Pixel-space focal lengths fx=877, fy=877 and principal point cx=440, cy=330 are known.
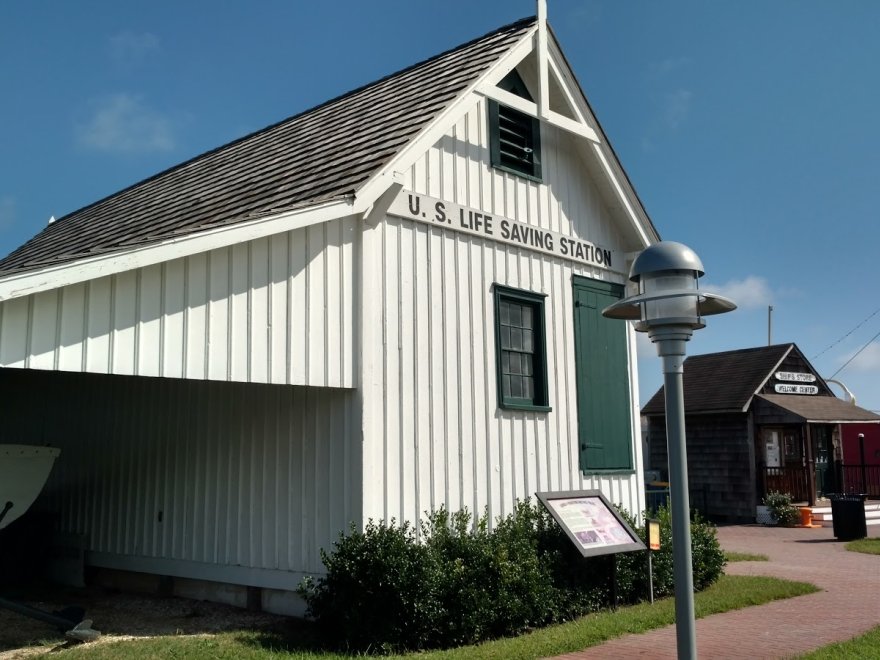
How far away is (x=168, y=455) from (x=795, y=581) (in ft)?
27.4

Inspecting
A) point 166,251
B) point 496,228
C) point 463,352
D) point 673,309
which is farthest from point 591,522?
point 166,251

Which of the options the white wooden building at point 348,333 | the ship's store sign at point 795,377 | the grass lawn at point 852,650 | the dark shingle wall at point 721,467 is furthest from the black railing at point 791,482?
the grass lawn at point 852,650

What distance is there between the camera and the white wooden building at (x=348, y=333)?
7582 mm

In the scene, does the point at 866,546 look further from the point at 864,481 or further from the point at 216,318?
the point at 216,318

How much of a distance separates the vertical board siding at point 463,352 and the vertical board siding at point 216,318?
438mm

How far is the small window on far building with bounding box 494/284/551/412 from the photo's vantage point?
34.7ft

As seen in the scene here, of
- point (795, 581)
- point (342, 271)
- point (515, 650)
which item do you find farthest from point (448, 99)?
point (795, 581)

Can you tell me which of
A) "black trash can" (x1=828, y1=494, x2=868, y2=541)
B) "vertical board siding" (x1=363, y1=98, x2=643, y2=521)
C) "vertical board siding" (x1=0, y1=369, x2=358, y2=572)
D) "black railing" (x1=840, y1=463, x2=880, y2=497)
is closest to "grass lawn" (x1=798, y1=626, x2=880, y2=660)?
"vertical board siding" (x1=363, y1=98, x2=643, y2=521)

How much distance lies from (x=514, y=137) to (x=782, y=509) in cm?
1519

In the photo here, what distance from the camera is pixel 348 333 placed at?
8.84m

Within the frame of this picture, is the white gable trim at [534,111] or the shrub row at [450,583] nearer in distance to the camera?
the shrub row at [450,583]

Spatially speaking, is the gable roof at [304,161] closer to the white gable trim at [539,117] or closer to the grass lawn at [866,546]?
the white gable trim at [539,117]

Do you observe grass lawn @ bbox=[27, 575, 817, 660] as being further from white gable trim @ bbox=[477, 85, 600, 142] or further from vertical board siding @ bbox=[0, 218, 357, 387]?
white gable trim @ bbox=[477, 85, 600, 142]

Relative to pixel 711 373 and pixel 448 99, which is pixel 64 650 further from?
pixel 711 373
